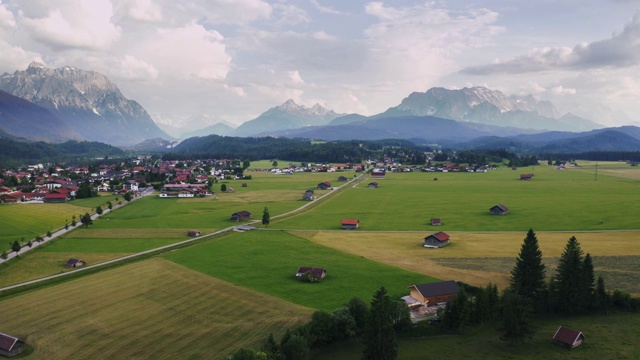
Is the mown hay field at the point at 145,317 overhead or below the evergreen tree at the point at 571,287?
below

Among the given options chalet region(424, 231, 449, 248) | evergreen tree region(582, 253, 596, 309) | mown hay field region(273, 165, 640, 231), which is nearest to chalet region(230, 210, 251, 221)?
mown hay field region(273, 165, 640, 231)

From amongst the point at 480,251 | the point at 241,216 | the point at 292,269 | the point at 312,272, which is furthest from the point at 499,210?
the point at 312,272

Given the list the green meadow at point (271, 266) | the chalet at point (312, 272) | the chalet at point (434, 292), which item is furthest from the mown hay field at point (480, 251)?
the chalet at point (312, 272)

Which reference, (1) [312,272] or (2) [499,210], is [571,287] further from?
(2) [499,210]

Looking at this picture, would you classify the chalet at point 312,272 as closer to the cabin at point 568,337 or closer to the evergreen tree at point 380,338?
the evergreen tree at point 380,338

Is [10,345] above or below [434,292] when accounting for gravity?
below

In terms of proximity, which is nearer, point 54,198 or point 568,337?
point 568,337
